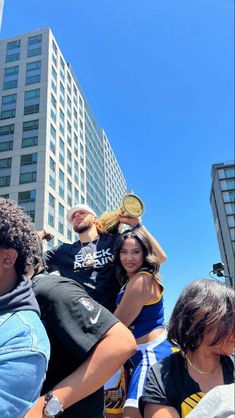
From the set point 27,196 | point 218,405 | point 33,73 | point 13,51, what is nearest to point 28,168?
point 27,196

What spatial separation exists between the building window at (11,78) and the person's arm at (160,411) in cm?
4142

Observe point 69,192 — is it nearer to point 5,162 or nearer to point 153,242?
point 5,162

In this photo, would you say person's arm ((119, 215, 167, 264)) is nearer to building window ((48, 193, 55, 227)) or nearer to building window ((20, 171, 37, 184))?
building window ((48, 193, 55, 227))

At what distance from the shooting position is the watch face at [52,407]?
0.94m

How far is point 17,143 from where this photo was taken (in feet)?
112

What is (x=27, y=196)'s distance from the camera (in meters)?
31.1

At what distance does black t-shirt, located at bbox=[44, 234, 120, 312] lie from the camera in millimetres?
2258

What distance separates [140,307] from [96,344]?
0.83m

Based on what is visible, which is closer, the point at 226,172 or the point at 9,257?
the point at 9,257

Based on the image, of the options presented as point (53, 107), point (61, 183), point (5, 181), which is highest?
point (53, 107)

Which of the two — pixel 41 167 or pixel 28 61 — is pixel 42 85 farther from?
pixel 41 167

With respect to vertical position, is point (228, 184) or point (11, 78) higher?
point (11, 78)

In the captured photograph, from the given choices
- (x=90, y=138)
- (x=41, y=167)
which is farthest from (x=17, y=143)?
(x=90, y=138)

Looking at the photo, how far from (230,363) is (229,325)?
0.81ft
